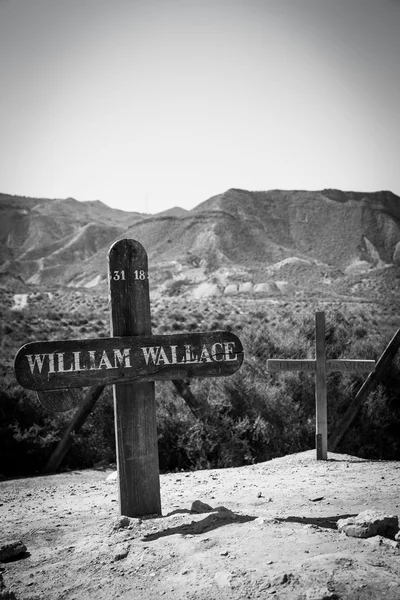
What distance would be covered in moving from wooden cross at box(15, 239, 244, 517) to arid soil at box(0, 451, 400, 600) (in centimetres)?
36

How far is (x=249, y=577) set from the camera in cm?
294

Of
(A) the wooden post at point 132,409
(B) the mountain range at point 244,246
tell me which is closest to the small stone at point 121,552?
(A) the wooden post at point 132,409

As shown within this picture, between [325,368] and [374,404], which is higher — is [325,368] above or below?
above

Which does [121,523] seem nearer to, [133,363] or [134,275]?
[133,363]

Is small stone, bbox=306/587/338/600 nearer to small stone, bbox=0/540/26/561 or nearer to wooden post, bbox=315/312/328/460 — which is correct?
small stone, bbox=0/540/26/561

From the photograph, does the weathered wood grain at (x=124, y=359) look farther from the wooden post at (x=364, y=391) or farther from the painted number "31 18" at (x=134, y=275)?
the wooden post at (x=364, y=391)

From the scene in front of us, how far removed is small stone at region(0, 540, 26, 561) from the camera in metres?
3.72

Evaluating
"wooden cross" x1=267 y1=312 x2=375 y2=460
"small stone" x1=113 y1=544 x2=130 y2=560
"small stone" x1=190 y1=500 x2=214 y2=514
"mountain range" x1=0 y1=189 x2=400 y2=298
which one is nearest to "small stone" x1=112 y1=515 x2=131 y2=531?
"small stone" x1=113 y1=544 x2=130 y2=560

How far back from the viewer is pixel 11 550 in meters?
3.76

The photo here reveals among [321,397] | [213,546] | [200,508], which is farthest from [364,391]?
[213,546]

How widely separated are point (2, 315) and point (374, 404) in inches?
735

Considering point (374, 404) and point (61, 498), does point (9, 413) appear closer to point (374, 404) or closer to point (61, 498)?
point (61, 498)

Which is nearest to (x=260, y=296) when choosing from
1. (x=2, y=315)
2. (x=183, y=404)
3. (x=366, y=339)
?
(x=2, y=315)

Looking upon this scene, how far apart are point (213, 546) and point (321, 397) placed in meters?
3.96
